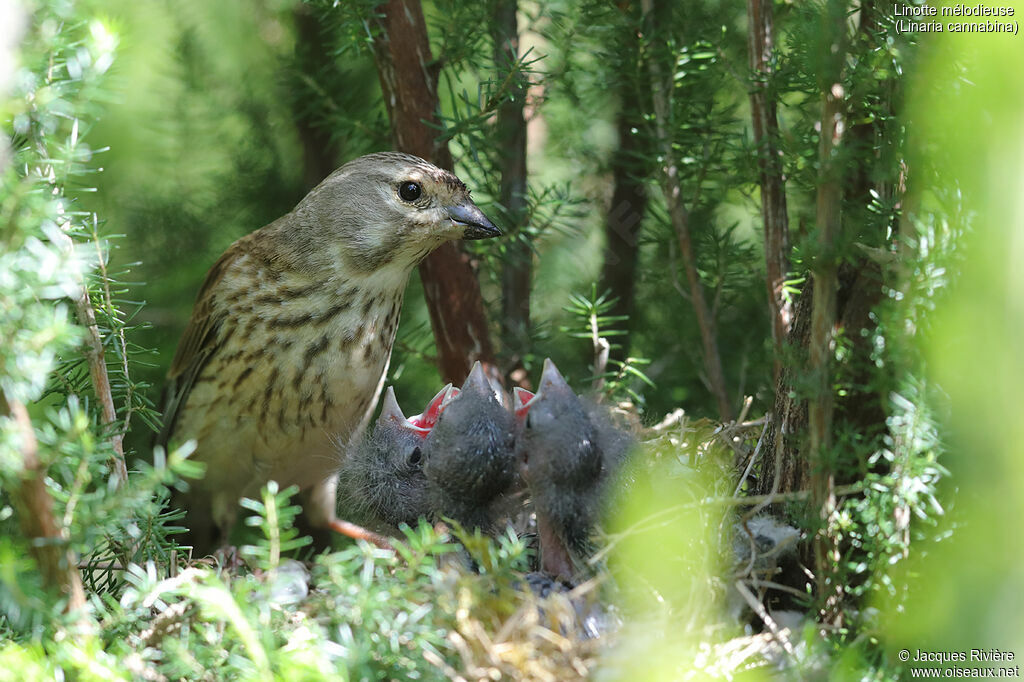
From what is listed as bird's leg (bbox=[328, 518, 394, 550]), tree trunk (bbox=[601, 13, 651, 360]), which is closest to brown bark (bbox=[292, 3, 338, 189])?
tree trunk (bbox=[601, 13, 651, 360])

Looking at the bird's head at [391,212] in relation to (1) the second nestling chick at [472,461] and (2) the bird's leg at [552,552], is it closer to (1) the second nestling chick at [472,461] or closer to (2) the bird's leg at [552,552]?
(1) the second nestling chick at [472,461]

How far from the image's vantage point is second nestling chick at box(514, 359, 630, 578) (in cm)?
247

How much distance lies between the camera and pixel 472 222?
10.7 ft

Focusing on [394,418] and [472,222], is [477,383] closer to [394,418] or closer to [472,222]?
[394,418]

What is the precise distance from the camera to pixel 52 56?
178 cm

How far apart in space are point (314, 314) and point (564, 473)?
129 cm

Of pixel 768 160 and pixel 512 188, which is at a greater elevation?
pixel 768 160

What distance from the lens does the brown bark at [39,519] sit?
5.27ft

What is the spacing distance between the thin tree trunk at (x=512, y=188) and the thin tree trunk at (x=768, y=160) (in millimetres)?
762

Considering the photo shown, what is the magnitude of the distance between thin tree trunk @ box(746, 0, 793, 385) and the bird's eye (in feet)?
3.61

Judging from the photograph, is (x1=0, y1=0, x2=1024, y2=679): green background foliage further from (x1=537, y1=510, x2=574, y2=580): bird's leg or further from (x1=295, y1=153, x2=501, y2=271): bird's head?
(x1=295, y1=153, x2=501, y2=271): bird's head

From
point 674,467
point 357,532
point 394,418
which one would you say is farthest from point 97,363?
point 357,532

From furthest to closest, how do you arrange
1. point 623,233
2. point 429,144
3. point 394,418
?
1. point 623,233
2. point 429,144
3. point 394,418

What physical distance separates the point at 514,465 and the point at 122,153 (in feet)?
9.62
